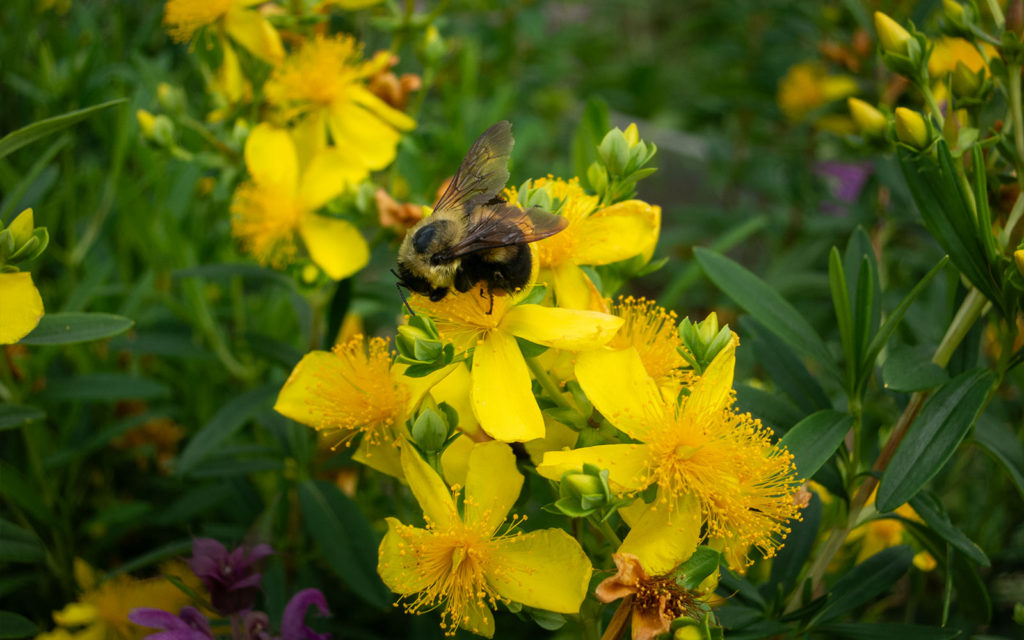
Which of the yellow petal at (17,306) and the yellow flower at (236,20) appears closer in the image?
the yellow petal at (17,306)

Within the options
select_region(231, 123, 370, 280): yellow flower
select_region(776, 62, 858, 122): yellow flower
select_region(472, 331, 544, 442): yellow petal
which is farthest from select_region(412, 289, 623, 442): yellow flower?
select_region(776, 62, 858, 122): yellow flower

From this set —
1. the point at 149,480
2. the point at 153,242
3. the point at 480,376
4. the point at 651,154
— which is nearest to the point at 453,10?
the point at 153,242

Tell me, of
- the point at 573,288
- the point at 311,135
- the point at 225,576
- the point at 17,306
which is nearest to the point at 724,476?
the point at 573,288

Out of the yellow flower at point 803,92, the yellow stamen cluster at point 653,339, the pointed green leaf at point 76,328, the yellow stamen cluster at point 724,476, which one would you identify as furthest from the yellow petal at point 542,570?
the yellow flower at point 803,92

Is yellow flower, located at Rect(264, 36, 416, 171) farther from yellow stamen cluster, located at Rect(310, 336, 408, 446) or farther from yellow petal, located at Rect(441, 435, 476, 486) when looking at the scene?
yellow petal, located at Rect(441, 435, 476, 486)

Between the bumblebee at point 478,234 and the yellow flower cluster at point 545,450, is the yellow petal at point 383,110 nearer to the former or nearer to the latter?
the bumblebee at point 478,234

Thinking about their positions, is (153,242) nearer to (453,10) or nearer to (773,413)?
(773,413)
